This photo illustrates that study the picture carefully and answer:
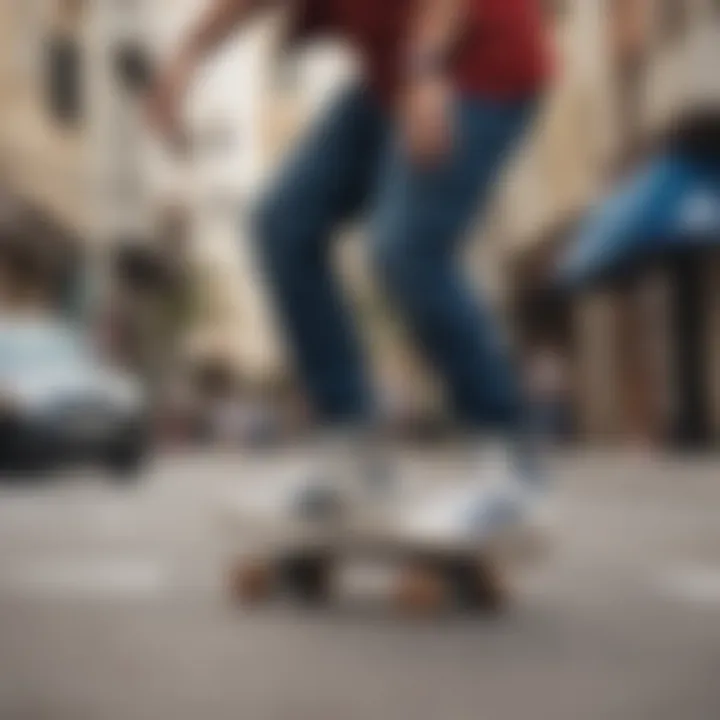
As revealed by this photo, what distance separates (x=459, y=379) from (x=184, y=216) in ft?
0.25

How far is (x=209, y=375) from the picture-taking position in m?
0.59

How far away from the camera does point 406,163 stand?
2.01ft

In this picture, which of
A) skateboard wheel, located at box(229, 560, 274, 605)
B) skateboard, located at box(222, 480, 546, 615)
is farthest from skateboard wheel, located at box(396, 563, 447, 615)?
skateboard wheel, located at box(229, 560, 274, 605)

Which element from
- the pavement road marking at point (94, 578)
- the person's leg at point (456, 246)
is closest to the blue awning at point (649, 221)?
the person's leg at point (456, 246)

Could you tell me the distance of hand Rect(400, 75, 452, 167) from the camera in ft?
1.97

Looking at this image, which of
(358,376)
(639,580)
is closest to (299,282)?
(358,376)

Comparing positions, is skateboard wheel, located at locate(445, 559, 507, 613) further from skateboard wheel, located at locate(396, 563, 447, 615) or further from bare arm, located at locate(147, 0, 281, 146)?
bare arm, located at locate(147, 0, 281, 146)

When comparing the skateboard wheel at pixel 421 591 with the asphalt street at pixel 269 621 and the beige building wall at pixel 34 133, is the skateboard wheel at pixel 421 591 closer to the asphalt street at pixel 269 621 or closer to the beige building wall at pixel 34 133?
the asphalt street at pixel 269 621

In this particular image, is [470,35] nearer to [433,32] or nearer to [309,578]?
[433,32]

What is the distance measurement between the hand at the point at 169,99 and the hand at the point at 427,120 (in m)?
0.05

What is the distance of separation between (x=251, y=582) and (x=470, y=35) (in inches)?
5.8

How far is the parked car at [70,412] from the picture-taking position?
1.89 feet

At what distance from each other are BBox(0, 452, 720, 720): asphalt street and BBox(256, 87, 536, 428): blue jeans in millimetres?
25

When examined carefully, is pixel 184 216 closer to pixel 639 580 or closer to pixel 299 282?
pixel 299 282
